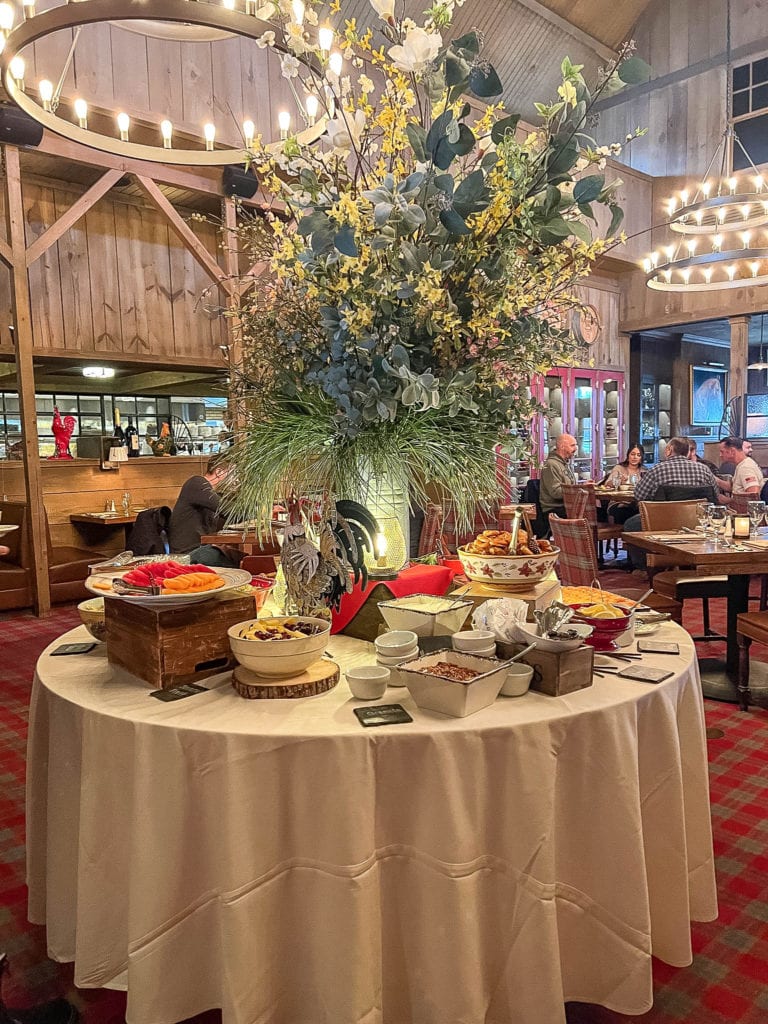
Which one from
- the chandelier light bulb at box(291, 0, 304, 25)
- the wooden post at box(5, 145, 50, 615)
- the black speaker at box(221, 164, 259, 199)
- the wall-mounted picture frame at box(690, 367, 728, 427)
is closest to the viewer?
the chandelier light bulb at box(291, 0, 304, 25)

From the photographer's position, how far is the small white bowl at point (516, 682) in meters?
1.54

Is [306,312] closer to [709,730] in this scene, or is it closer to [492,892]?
[492,892]

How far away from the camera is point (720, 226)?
6281mm

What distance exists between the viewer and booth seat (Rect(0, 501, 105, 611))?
611 centimetres

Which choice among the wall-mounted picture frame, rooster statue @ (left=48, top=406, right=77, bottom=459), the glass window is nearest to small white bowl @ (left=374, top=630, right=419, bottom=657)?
rooster statue @ (left=48, top=406, right=77, bottom=459)

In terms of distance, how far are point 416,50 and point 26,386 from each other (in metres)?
5.58

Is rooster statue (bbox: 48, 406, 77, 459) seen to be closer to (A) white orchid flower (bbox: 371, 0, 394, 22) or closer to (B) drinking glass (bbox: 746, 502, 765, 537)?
(B) drinking glass (bbox: 746, 502, 765, 537)

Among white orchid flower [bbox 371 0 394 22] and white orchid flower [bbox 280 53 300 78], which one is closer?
white orchid flower [bbox 371 0 394 22]

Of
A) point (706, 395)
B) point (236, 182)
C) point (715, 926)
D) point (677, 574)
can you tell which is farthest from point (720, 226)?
point (706, 395)

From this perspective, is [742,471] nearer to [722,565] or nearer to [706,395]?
[722,565]

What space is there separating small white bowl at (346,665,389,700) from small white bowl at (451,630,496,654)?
0.18m

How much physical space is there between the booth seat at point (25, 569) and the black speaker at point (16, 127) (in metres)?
2.89

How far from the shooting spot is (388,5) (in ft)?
4.79

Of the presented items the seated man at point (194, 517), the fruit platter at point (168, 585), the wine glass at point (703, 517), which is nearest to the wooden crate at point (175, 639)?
the fruit platter at point (168, 585)
